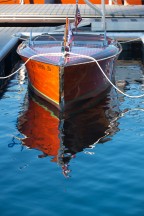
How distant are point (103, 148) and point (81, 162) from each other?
2.42 feet

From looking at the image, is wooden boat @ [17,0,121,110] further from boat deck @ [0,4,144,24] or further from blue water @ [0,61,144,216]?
boat deck @ [0,4,144,24]

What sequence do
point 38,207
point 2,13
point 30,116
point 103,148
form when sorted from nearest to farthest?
point 38,207 < point 103,148 < point 30,116 < point 2,13

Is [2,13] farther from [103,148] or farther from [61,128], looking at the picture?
[103,148]

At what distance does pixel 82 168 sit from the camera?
8.61m

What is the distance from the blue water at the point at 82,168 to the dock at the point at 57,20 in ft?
22.5

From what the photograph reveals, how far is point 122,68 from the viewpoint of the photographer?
16.5 m

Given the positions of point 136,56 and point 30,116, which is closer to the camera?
point 30,116

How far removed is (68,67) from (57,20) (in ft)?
→ 34.6

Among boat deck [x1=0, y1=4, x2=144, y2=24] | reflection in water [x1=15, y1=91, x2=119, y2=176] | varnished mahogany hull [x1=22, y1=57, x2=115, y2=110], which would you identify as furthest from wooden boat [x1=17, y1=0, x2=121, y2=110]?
boat deck [x1=0, y1=4, x2=144, y2=24]

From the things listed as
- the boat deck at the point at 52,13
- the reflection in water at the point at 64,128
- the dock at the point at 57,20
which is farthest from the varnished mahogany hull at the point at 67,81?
the boat deck at the point at 52,13

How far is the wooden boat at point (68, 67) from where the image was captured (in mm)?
11375

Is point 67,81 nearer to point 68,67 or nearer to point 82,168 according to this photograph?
point 68,67

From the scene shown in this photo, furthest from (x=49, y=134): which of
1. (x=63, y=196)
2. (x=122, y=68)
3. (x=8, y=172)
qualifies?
(x=122, y=68)

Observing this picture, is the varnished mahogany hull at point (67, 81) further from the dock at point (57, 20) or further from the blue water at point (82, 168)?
the dock at point (57, 20)
